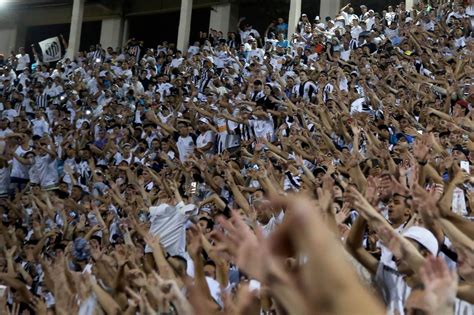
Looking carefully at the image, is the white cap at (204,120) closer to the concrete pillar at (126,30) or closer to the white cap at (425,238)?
the white cap at (425,238)

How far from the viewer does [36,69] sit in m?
21.9

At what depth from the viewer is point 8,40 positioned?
31031 millimetres

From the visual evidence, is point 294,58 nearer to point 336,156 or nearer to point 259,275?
point 336,156

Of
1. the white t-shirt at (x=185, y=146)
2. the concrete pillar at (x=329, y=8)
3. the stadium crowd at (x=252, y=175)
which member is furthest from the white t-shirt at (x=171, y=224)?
the concrete pillar at (x=329, y=8)

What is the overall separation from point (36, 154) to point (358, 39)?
763cm

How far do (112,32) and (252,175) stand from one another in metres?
21.2

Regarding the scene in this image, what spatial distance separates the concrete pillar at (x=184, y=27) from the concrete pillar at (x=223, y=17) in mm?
1420

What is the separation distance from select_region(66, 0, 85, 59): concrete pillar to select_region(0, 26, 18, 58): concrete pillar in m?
4.39

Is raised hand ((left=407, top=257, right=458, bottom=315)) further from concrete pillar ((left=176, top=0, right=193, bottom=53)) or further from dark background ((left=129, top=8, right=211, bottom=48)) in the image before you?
dark background ((left=129, top=8, right=211, bottom=48))

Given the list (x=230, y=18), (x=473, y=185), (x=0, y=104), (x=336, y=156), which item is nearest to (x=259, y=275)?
(x=473, y=185)

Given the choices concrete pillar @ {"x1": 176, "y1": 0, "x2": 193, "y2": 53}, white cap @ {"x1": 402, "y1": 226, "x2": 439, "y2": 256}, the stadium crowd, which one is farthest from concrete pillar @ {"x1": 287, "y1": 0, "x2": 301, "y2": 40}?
white cap @ {"x1": 402, "y1": 226, "x2": 439, "y2": 256}

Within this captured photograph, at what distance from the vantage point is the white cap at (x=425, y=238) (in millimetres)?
3566

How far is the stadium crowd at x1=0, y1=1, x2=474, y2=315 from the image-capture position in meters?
2.18

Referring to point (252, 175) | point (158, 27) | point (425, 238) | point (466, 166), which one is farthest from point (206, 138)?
point (158, 27)
